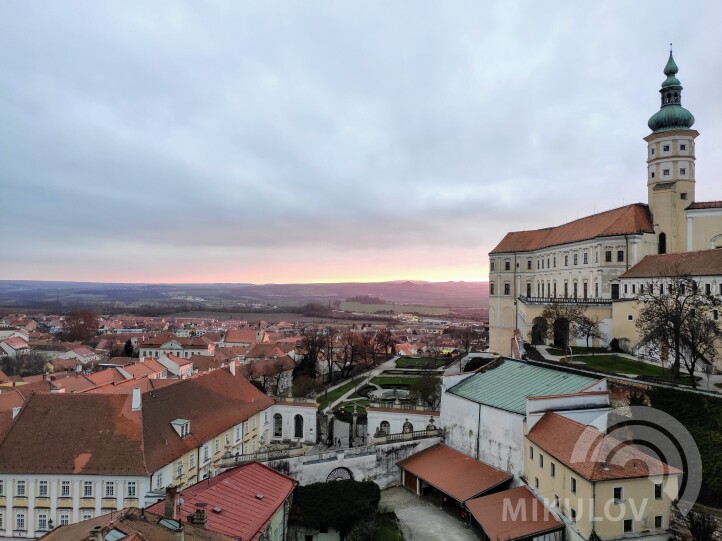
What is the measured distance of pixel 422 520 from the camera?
2448 centimetres

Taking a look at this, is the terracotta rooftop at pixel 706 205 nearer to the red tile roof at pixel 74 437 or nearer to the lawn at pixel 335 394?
the lawn at pixel 335 394

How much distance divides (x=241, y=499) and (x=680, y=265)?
111ft

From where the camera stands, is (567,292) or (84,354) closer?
(567,292)

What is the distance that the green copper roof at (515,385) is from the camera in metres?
25.8

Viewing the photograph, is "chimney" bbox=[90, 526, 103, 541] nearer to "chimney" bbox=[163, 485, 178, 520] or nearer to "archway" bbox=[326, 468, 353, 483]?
"chimney" bbox=[163, 485, 178, 520]

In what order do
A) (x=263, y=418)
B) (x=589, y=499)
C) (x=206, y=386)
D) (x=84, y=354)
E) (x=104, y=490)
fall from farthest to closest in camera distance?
(x=84, y=354)
(x=263, y=418)
(x=206, y=386)
(x=104, y=490)
(x=589, y=499)

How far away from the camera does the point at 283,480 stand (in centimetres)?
2323

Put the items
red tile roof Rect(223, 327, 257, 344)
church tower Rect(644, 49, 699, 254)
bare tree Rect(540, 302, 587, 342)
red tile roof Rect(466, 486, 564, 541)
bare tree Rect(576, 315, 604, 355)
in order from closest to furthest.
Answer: red tile roof Rect(466, 486, 564, 541), bare tree Rect(576, 315, 604, 355), bare tree Rect(540, 302, 587, 342), church tower Rect(644, 49, 699, 254), red tile roof Rect(223, 327, 257, 344)

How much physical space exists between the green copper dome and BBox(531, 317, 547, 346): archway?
65.6 feet

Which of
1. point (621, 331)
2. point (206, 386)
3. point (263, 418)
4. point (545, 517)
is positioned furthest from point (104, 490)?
point (621, 331)

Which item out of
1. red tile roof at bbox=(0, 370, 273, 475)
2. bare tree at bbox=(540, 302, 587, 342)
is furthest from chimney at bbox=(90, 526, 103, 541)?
bare tree at bbox=(540, 302, 587, 342)

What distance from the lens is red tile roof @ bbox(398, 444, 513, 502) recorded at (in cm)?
Answer: 2447

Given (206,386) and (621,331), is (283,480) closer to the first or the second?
(206,386)

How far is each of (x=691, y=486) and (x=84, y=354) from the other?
88758mm
